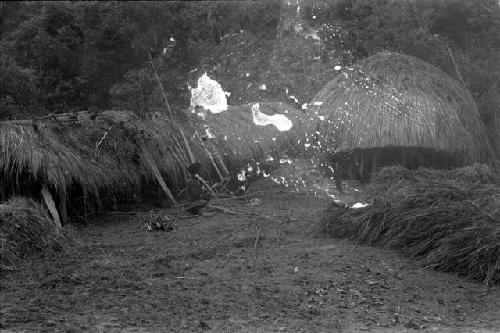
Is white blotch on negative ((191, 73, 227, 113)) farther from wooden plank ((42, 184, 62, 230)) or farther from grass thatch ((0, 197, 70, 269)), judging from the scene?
grass thatch ((0, 197, 70, 269))

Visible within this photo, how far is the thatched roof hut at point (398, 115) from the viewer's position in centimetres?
962

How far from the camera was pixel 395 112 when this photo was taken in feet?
32.1

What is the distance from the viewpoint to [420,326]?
4840 millimetres

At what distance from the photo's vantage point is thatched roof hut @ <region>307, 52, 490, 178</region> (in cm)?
962

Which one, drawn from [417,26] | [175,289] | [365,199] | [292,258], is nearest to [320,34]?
[417,26]

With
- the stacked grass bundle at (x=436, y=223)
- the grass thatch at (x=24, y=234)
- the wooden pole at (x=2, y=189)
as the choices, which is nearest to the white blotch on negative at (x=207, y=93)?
the wooden pole at (x=2, y=189)

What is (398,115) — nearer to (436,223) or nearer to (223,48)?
(436,223)

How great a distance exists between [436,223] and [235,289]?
2.32 m

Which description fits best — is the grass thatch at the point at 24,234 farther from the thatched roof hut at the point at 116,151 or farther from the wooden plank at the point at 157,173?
the wooden plank at the point at 157,173

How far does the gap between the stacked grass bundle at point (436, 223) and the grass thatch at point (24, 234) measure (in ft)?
9.26

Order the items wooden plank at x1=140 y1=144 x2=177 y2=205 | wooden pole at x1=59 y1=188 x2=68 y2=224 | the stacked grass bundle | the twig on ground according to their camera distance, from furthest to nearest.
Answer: wooden plank at x1=140 y1=144 x2=177 y2=205, wooden pole at x1=59 y1=188 x2=68 y2=224, the twig on ground, the stacked grass bundle

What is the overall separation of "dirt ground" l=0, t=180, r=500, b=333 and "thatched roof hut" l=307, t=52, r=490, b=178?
2.73 metres

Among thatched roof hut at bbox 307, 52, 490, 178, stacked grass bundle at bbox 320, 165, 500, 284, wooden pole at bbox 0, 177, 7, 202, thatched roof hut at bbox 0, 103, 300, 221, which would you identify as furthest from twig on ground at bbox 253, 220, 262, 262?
wooden pole at bbox 0, 177, 7, 202

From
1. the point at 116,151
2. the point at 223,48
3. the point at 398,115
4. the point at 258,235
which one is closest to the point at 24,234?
the point at 258,235
